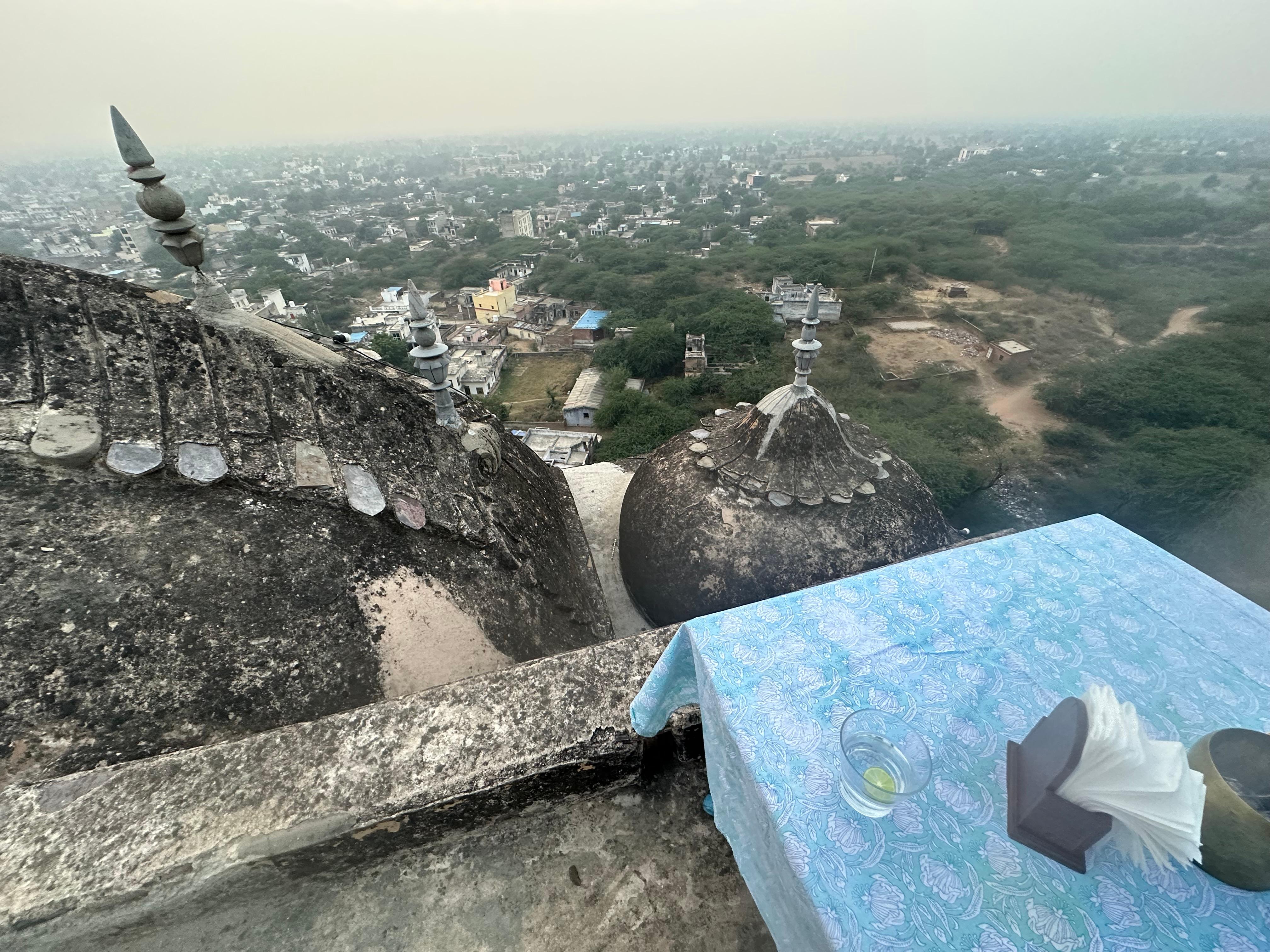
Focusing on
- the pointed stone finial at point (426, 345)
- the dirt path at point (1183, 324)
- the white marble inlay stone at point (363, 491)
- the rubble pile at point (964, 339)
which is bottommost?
the rubble pile at point (964, 339)

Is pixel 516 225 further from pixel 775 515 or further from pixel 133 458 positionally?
pixel 133 458

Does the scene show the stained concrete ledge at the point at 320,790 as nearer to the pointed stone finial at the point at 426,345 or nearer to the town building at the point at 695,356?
the pointed stone finial at the point at 426,345

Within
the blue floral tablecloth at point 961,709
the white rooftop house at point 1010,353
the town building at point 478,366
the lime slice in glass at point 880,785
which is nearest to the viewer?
the blue floral tablecloth at point 961,709

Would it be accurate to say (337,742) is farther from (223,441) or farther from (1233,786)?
(1233,786)

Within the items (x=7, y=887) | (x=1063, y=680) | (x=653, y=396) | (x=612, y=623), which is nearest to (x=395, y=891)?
(x=7, y=887)

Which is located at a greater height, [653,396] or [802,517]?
[802,517]

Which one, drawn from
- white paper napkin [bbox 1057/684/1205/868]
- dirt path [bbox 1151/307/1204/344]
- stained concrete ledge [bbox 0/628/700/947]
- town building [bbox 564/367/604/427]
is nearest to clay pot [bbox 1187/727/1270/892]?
white paper napkin [bbox 1057/684/1205/868]

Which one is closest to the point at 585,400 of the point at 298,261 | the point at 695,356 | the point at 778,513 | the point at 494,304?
the point at 695,356

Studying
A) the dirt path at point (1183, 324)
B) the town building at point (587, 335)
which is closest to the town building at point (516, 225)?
the town building at point (587, 335)
